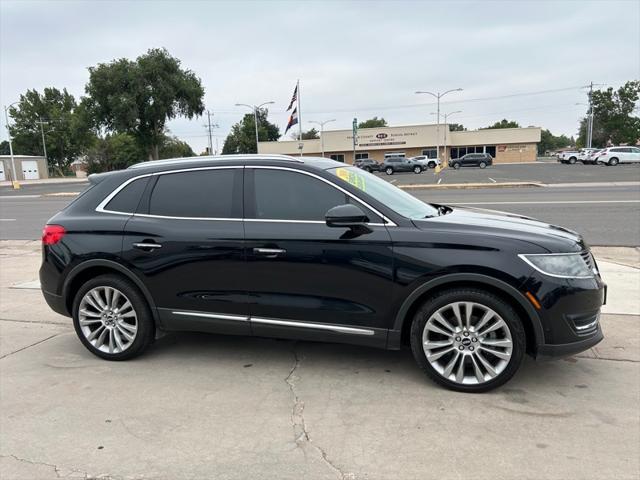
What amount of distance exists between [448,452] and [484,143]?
74518mm

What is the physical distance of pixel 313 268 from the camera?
382cm

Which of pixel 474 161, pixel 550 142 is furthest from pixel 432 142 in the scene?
pixel 550 142

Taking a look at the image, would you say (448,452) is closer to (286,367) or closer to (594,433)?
(594,433)

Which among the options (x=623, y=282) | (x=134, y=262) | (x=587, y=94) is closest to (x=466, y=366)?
(x=134, y=262)

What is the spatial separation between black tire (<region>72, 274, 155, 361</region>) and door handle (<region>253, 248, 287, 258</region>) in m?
1.19

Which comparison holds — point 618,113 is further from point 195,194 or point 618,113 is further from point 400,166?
point 195,194

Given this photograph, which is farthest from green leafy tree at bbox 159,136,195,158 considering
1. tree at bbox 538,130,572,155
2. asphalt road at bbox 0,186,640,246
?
tree at bbox 538,130,572,155

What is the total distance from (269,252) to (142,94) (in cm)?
5517

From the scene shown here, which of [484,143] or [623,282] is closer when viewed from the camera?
[623,282]

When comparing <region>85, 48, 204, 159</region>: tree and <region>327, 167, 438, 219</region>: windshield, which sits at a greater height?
<region>85, 48, 204, 159</region>: tree

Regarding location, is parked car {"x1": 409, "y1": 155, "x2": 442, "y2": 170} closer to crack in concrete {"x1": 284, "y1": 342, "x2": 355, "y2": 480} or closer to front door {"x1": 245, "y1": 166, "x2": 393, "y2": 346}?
front door {"x1": 245, "y1": 166, "x2": 393, "y2": 346}

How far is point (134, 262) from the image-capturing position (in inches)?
169

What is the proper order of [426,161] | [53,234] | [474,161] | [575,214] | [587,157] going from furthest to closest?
[474,161] → [426,161] → [587,157] → [575,214] → [53,234]

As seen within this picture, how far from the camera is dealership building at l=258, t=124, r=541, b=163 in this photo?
71188 millimetres
